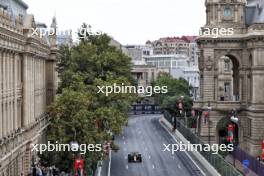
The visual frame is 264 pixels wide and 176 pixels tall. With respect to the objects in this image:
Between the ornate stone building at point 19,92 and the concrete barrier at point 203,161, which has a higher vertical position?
the ornate stone building at point 19,92

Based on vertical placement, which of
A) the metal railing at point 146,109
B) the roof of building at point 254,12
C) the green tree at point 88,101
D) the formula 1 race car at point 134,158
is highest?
the roof of building at point 254,12

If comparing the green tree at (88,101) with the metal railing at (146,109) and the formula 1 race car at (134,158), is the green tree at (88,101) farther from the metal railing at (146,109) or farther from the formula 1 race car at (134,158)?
the metal railing at (146,109)

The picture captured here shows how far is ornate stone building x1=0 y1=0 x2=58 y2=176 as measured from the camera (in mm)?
45156

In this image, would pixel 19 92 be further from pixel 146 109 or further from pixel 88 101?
pixel 146 109

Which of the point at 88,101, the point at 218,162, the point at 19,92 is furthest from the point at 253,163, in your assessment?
the point at 19,92

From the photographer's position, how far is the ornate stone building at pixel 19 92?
148 feet

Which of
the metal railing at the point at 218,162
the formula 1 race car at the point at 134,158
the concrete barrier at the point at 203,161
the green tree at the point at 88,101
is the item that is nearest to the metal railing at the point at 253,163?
the metal railing at the point at 218,162

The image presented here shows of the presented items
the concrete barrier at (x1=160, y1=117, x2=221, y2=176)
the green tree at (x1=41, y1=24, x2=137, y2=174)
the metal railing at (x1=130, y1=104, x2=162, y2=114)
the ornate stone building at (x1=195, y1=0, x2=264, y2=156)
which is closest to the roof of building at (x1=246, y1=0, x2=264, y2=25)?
the ornate stone building at (x1=195, y1=0, x2=264, y2=156)

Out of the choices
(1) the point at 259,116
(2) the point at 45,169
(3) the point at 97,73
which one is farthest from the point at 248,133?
(2) the point at 45,169

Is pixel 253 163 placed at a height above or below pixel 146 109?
below

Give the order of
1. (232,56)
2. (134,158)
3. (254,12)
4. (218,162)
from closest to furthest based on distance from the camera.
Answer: (218,162)
(134,158)
(232,56)
(254,12)

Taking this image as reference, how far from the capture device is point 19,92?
53.1m

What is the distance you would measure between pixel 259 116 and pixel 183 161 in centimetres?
1406

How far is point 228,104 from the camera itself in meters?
85.7
